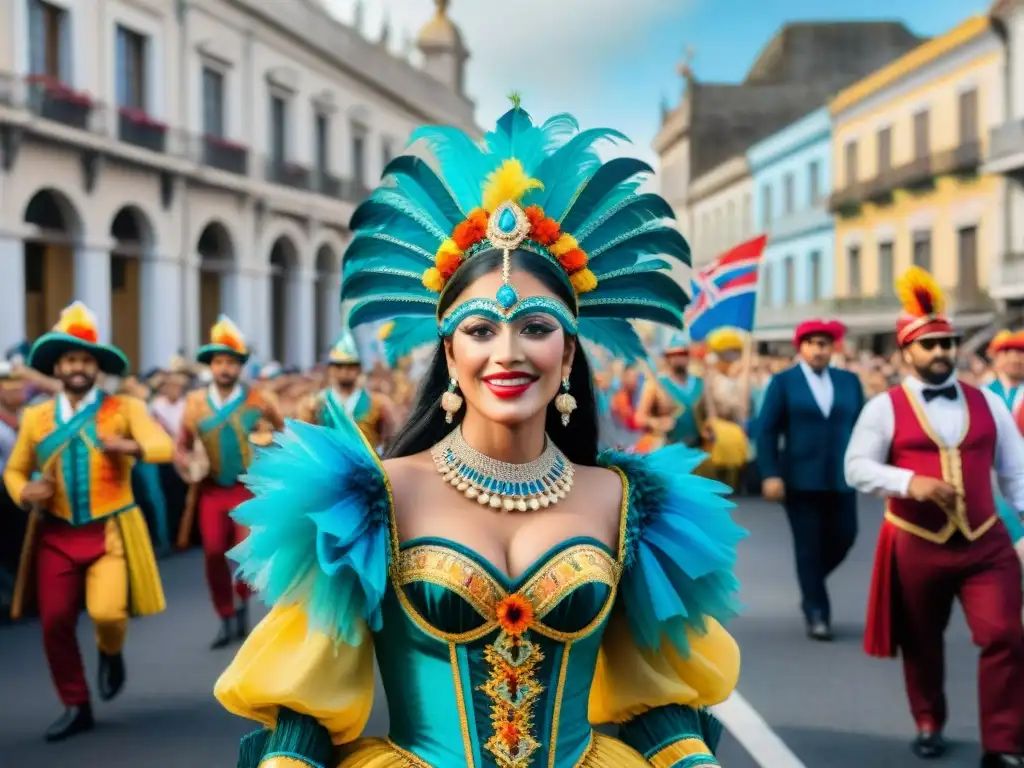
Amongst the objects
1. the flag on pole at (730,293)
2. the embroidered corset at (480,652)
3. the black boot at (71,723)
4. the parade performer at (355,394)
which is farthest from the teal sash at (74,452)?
the flag on pole at (730,293)

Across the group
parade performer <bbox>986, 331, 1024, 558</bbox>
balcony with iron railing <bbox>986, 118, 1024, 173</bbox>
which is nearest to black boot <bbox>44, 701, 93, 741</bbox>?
parade performer <bbox>986, 331, 1024, 558</bbox>

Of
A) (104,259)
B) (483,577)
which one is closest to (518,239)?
(483,577)

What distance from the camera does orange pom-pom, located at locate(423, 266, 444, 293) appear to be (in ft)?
9.46

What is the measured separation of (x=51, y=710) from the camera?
6.57m

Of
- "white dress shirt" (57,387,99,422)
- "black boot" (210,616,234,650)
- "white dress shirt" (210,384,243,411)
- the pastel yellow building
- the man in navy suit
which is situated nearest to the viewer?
"white dress shirt" (57,387,99,422)

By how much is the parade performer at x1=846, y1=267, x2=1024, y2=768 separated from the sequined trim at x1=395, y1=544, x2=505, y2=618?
334cm

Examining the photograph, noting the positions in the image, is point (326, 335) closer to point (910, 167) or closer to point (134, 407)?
point (910, 167)

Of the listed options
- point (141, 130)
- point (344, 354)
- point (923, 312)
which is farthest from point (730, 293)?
point (141, 130)

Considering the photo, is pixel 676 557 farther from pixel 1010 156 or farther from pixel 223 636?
pixel 1010 156

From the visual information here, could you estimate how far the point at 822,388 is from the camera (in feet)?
27.5

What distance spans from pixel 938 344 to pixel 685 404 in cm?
668

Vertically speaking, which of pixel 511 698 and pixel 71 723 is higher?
pixel 511 698

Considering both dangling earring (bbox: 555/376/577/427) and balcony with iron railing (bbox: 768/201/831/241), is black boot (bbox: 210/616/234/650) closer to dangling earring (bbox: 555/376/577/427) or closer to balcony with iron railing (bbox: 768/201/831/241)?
dangling earring (bbox: 555/376/577/427)

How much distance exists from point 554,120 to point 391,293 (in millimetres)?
565
